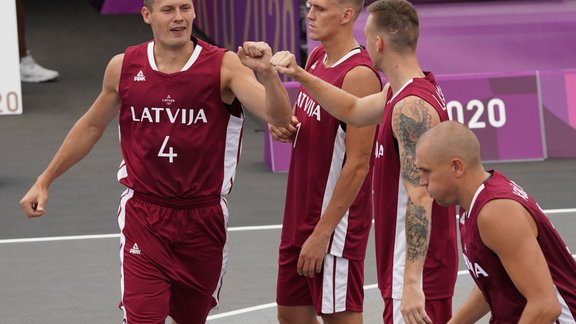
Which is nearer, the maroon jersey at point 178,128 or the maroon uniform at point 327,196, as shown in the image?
the maroon jersey at point 178,128

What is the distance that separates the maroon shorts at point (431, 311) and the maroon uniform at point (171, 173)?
1.11 m

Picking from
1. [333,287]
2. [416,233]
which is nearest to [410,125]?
[416,233]

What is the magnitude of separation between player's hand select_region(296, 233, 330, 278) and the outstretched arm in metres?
0.63

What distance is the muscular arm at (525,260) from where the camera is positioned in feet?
16.8

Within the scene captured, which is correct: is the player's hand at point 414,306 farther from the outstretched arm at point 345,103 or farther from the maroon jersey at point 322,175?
the maroon jersey at point 322,175

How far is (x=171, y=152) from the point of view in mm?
6980

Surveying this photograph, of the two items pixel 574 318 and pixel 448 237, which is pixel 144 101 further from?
pixel 574 318

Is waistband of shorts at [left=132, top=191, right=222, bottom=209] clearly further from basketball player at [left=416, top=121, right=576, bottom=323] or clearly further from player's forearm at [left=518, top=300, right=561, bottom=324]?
player's forearm at [left=518, top=300, right=561, bottom=324]

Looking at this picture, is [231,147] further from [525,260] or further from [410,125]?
[525,260]

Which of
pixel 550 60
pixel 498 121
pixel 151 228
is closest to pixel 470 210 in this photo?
pixel 151 228

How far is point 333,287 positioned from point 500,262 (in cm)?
193

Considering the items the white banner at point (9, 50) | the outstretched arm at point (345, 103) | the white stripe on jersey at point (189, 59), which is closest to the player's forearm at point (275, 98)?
the outstretched arm at point (345, 103)

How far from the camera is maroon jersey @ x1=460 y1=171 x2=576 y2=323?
5.28 meters

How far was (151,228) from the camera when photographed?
707cm
